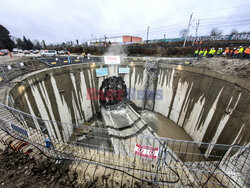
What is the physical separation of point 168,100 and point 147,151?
983cm

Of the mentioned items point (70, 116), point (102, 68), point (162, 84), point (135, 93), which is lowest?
point (70, 116)

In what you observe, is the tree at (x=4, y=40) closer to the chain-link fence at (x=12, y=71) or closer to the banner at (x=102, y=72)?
the chain-link fence at (x=12, y=71)

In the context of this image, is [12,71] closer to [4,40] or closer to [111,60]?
[111,60]

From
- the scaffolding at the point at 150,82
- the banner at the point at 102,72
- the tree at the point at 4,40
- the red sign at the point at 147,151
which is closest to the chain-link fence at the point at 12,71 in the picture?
the banner at the point at 102,72

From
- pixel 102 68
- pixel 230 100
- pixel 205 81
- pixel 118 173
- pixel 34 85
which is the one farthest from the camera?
pixel 102 68

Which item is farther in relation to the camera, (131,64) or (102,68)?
(131,64)

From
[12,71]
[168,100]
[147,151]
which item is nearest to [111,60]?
[168,100]

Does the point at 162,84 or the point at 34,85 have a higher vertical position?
the point at 34,85

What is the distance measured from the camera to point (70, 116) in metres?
9.56

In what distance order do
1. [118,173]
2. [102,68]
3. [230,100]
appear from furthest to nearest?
[102,68] < [230,100] < [118,173]

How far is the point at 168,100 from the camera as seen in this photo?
11227mm

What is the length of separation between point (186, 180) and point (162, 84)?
9952 millimetres

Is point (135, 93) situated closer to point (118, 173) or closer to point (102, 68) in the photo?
point (102, 68)

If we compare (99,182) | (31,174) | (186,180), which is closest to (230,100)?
(186,180)
